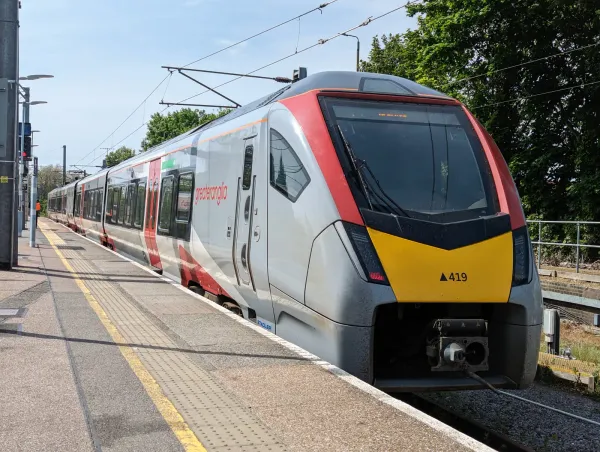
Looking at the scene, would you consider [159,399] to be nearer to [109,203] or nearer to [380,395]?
[380,395]

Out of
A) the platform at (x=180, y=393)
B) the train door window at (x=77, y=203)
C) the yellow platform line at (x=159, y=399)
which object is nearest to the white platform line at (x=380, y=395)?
the platform at (x=180, y=393)

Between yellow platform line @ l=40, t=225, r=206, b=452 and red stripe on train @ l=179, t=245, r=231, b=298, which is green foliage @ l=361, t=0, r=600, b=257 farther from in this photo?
yellow platform line @ l=40, t=225, r=206, b=452

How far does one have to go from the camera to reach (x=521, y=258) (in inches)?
230

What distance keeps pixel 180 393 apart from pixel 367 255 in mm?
1828

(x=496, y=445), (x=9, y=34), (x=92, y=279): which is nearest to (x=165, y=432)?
(x=496, y=445)

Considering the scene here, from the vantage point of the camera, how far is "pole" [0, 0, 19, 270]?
534 inches

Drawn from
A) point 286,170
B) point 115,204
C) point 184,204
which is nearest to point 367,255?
point 286,170

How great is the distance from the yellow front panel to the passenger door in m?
8.74

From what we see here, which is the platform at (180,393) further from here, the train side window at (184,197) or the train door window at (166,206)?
the train door window at (166,206)

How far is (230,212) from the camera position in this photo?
8.40m

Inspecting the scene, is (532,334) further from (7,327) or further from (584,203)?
(584,203)

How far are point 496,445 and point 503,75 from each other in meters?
20.9

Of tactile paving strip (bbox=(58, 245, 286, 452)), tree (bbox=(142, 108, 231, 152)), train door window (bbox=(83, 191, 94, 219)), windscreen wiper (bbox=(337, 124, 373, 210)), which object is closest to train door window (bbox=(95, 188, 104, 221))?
train door window (bbox=(83, 191, 94, 219))

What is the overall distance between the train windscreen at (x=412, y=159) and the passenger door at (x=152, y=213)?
8.01 m
